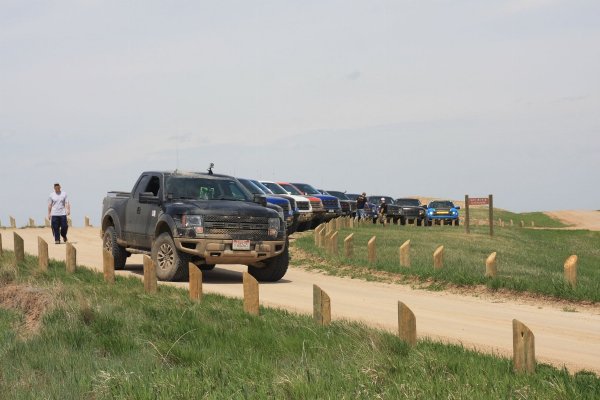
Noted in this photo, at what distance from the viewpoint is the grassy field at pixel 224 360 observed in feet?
24.7

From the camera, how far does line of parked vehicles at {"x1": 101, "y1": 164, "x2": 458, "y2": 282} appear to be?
16.1m

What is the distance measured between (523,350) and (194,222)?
932 centimetres

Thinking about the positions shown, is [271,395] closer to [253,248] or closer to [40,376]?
[40,376]

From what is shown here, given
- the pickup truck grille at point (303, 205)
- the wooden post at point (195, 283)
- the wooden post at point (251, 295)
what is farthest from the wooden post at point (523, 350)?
the pickup truck grille at point (303, 205)

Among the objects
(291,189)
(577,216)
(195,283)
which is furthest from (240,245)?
(577,216)

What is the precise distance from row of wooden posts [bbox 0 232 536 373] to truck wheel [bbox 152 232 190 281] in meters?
1.24

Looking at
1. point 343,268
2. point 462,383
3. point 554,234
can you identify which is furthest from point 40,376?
point 554,234

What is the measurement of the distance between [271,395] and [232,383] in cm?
67

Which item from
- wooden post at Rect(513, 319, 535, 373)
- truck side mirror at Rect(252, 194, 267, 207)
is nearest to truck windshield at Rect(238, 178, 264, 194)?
truck side mirror at Rect(252, 194, 267, 207)

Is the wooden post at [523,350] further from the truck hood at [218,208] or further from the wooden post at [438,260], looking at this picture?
the wooden post at [438,260]

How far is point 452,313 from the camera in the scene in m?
13.2

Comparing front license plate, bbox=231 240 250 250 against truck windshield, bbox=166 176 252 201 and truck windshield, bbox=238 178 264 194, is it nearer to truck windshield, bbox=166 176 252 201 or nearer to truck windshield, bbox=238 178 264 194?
truck windshield, bbox=166 176 252 201

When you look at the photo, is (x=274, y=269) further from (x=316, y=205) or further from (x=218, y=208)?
(x=316, y=205)

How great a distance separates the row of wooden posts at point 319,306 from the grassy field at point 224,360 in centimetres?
13
